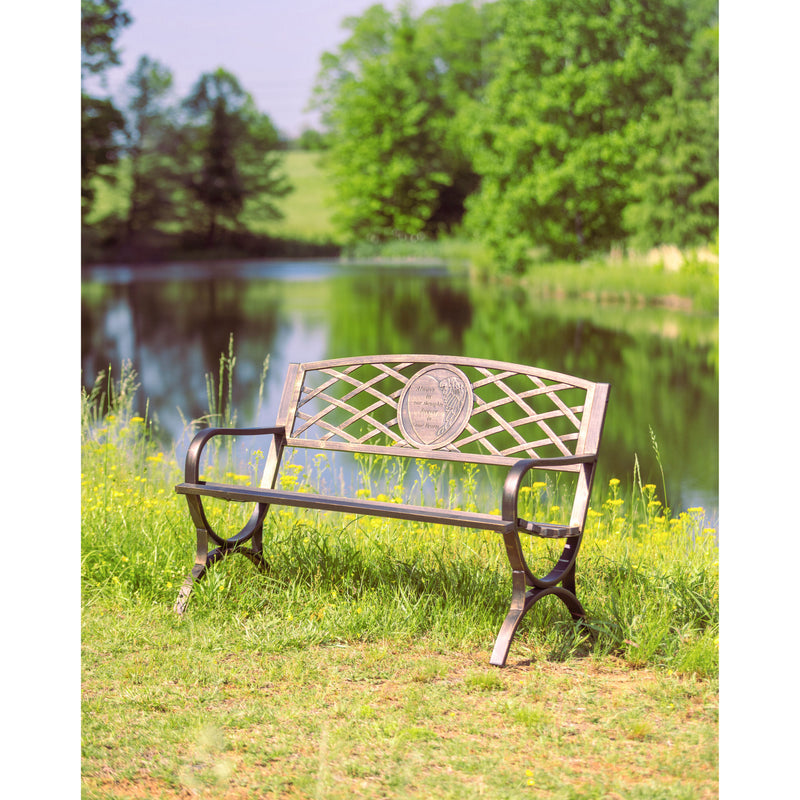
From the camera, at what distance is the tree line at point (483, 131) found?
9820 mm

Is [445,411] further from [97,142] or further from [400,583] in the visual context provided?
[97,142]

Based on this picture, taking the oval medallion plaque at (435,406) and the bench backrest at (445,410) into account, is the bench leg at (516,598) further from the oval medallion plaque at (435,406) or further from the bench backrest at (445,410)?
the oval medallion plaque at (435,406)

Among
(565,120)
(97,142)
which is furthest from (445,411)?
(565,120)

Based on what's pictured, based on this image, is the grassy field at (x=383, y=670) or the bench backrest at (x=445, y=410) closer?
the grassy field at (x=383, y=670)

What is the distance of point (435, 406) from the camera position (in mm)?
3332

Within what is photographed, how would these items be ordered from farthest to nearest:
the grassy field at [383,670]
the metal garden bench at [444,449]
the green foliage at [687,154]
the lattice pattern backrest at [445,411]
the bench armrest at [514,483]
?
the green foliage at [687,154] → the lattice pattern backrest at [445,411] → the metal garden bench at [444,449] → the bench armrest at [514,483] → the grassy field at [383,670]

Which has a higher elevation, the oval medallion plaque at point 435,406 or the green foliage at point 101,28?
the green foliage at point 101,28

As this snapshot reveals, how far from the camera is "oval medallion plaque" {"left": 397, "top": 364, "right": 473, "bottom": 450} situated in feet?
10.8

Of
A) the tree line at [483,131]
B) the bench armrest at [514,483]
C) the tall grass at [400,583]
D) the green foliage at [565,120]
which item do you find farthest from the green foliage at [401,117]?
the bench armrest at [514,483]

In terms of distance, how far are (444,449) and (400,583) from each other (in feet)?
1.59

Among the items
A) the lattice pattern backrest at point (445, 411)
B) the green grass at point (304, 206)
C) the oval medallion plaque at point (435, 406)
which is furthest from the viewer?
the green grass at point (304, 206)

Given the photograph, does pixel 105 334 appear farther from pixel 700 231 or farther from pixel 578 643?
pixel 578 643

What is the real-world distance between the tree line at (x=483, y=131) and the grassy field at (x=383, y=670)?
22.2 feet

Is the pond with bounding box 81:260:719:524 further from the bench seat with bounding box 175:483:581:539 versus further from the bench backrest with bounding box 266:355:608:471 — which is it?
the bench seat with bounding box 175:483:581:539
